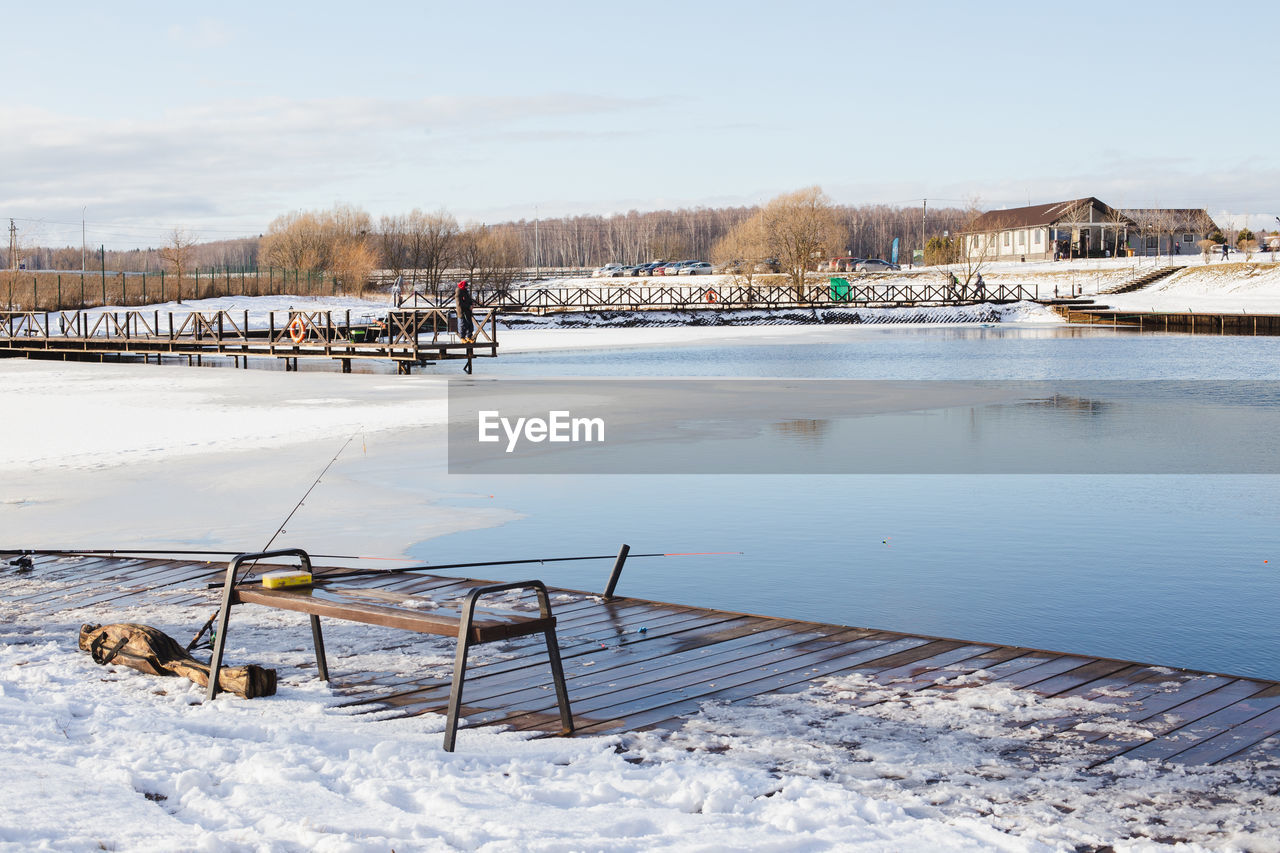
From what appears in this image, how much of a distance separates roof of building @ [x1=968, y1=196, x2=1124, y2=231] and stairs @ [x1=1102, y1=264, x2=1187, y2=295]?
819 inches

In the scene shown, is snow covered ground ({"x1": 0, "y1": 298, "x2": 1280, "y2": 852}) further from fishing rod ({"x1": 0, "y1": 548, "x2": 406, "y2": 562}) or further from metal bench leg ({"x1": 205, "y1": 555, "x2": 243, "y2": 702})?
fishing rod ({"x1": 0, "y1": 548, "x2": 406, "y2": 562})

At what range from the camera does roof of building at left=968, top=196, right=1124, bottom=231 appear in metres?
83.5

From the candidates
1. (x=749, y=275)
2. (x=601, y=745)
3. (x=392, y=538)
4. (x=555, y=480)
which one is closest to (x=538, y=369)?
→ (x=555, y=480)

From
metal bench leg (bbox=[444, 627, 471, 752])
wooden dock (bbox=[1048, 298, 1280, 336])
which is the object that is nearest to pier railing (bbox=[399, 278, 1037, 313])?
wooden dock (bbox=[1048, 298, 1280, 336])

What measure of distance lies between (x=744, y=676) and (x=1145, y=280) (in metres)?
62.6

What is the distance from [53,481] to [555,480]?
4728 mm

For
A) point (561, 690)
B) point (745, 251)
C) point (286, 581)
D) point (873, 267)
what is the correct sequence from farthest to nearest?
point (873, 267)
point (745, 251)
point (286, 581)
point (561, 690)

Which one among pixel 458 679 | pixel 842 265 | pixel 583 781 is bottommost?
pixel 583 781

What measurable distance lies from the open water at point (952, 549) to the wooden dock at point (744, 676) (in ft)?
3.27

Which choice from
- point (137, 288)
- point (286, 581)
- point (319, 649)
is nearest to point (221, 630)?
point (286, 581)

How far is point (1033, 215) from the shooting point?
89438mm

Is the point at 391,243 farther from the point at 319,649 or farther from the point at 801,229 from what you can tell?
the point at 319,649

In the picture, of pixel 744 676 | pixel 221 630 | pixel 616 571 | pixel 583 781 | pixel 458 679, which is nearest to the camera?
pixel 583 781

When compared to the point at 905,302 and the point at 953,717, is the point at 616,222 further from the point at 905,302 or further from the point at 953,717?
the point at 953,717
